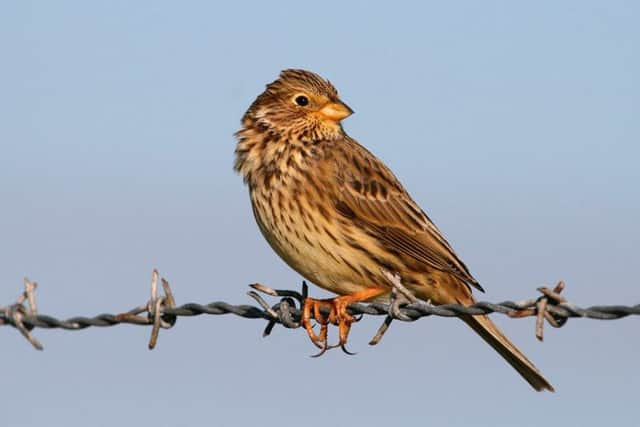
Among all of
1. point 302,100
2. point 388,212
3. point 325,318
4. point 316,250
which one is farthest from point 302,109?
point 325,318

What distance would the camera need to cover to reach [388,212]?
8.23 metres

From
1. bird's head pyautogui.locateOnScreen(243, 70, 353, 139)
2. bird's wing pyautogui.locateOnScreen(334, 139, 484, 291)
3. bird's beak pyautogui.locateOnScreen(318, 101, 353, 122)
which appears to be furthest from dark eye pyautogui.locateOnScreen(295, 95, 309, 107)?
bird's wing pyautogui.locateOnScreen(334, 139, 484, 291)

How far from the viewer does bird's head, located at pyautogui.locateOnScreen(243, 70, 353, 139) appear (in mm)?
8430

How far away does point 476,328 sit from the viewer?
7.82 metres

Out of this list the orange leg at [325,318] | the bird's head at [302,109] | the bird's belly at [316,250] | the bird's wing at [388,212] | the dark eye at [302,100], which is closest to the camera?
the orange leg at [325,318]

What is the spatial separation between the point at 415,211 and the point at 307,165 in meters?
0.92

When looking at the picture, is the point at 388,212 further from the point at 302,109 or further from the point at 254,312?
the point at 254,312

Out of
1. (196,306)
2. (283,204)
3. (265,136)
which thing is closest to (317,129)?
(265,136)

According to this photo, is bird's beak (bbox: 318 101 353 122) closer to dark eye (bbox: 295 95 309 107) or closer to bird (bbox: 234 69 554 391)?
bird (bbox: 234 69 554 391)

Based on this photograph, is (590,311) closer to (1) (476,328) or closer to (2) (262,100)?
(1) (476,328)

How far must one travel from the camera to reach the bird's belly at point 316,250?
7605 millimetres

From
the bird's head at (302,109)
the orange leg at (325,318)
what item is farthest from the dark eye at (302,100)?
the orange leg at (325,318)

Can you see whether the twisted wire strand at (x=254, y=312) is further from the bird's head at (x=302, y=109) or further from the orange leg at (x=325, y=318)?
the bird's head at (x=302, y=109)

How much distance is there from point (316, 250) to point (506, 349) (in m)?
1.43
